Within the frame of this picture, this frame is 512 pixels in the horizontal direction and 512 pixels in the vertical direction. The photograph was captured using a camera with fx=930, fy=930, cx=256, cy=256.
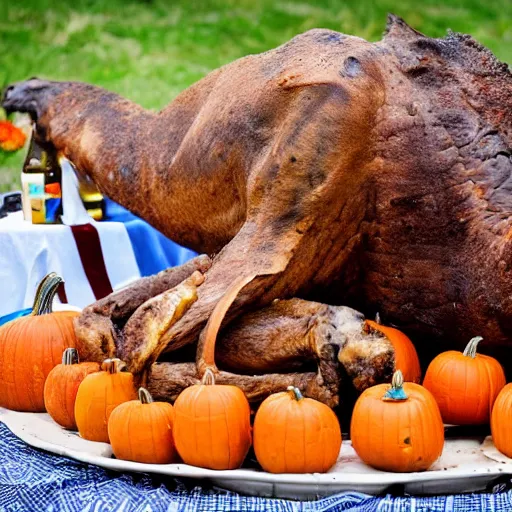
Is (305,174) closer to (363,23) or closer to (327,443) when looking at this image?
(327,443)

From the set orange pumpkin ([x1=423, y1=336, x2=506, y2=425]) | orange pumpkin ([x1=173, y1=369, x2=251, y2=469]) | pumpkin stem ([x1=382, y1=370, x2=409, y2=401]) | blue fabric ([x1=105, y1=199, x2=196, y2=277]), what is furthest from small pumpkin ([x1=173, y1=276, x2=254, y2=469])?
blue fabric ([x1=105, y1=199, x2=196, y2=277])

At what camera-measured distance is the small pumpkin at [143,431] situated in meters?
2.97

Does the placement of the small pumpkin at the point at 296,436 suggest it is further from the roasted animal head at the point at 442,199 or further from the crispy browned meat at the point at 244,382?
the roasted animal head at the point at 442,199

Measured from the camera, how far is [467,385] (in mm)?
3199

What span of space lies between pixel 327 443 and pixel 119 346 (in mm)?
986

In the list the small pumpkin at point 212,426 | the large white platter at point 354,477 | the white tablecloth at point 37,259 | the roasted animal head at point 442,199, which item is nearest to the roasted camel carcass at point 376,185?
the roasted animal head at point 442,199

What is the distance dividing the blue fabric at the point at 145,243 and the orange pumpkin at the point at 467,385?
2.59 meters

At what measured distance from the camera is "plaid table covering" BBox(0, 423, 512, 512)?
2.63 meters

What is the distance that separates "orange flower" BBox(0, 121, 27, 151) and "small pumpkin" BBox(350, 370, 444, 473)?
4.97 metres

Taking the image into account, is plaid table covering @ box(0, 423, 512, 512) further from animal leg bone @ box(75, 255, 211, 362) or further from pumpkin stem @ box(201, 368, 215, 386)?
animal leg bone @ box(75, 255, 211, 362)

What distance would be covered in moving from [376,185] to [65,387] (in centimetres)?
136

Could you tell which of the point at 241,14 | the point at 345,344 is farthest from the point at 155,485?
the point at 241,14

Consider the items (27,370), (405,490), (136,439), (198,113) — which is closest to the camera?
(405,490)

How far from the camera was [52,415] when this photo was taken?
137 inches
